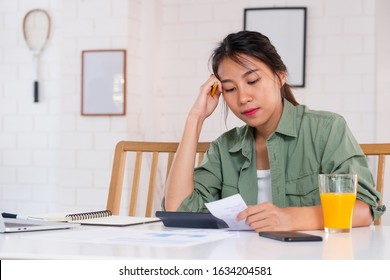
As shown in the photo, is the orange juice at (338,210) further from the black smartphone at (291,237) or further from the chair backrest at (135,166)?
the chair backrest at (135,166)

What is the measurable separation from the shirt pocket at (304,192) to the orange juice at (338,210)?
0.48 meters

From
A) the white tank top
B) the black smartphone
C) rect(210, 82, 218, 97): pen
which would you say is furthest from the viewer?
rect(210, 82, 218, 97): pen

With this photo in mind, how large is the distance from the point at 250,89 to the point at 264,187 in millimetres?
310

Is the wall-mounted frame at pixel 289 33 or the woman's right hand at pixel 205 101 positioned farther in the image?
the wall-mounted frame at pixel 289 33

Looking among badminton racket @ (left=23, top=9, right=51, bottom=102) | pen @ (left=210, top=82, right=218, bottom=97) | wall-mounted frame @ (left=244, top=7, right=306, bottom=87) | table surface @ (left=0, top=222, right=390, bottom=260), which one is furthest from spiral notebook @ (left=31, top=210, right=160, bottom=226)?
badminton racket @ (left=23, top=9, right=51, bottom=102)

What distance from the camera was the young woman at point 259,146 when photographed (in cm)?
217

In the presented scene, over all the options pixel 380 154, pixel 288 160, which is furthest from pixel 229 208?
pixel 380 154

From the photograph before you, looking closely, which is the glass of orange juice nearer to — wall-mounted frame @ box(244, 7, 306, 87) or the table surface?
the table surface

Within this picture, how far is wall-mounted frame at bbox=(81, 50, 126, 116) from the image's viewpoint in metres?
4.10

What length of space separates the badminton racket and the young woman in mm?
2210

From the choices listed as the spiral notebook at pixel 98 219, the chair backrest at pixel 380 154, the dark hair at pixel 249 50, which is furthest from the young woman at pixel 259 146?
the spiral notebook at pixel 98 219

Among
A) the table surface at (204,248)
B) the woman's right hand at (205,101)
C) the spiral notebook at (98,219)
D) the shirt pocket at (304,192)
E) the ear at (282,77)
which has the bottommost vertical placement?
the spiral notebook at (98,219)

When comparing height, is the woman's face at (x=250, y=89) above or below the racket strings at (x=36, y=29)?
below

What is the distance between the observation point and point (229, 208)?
166 centimetres
